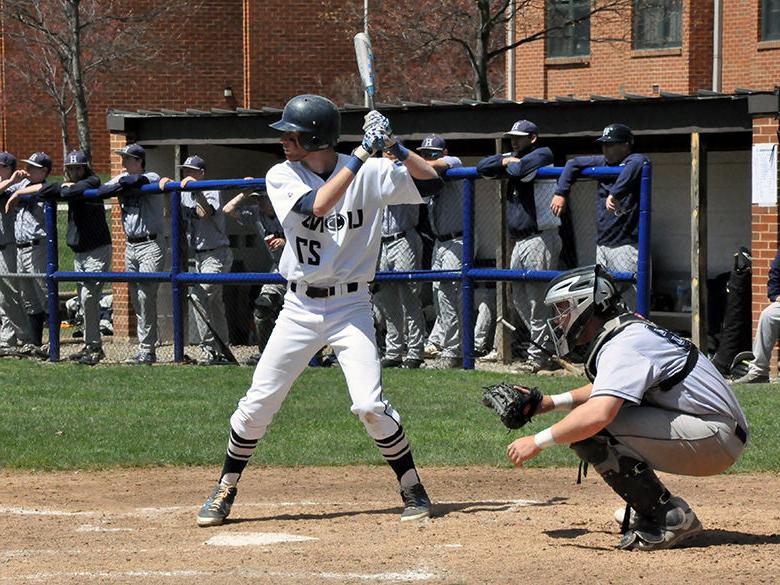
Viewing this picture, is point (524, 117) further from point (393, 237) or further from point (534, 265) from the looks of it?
point (534, 265)

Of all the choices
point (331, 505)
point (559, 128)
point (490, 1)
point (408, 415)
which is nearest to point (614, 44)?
point (490, 1)

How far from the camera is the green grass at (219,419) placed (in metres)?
8.77

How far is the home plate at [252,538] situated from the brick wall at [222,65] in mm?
21797

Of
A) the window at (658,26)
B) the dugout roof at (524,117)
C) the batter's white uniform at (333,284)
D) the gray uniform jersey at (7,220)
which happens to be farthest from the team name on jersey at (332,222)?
the window at (658,26)

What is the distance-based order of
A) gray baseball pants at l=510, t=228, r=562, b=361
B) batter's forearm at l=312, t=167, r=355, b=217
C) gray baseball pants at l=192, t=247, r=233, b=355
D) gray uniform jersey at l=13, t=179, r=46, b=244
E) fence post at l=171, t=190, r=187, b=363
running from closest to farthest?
batter's forearm at l=312, t=167, r=355, b=217
gray baseball pants at l=510, t=228, r=562, b=361
fence post at l=171, t=190, r=187, b=363
gray baseball pants at l=192, t=247, r=233, b=355
gray uniform jersey at l=13, t=179, r=46, b=244

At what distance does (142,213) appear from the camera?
13.3 m

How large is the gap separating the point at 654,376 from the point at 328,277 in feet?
5.69

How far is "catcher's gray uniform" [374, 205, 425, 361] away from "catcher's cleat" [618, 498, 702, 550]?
651 cm

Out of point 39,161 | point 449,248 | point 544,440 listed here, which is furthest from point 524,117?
point 544,440

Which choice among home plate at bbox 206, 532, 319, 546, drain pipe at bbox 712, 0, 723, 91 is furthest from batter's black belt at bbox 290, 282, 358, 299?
drain pipe at bbox 712, 0, 723, 91

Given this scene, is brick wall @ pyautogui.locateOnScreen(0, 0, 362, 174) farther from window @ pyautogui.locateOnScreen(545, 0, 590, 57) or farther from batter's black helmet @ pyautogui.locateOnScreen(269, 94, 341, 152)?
batter's black helmet @ pyautogui.locateOnScreen(269, 94, 341, 152)

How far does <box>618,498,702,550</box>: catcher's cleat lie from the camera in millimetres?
5875

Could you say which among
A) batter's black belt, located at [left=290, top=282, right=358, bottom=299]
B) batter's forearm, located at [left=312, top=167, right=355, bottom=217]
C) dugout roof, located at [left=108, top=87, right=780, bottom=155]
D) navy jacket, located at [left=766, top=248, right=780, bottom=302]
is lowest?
navy jacket, located at [left=766, top=248, right=780, bottom=302]

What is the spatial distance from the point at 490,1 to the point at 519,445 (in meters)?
16.8
